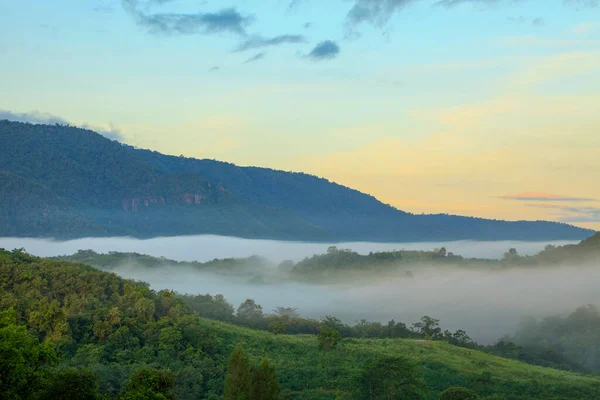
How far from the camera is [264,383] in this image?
37531mm

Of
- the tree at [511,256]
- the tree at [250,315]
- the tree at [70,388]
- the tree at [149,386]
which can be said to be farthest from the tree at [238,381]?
the tree at [511,256]

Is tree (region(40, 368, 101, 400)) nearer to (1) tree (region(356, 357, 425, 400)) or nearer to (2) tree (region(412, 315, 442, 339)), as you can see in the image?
(1) tree (region(356, 357, 425, 400))

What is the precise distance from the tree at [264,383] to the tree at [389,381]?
10.9 meters

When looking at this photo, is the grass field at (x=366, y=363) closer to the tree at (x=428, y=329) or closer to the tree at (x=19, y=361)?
the tree at (x=428, y=329)

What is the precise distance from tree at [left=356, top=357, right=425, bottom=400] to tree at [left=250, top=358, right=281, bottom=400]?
10.9 meters

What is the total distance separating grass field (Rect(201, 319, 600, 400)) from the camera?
50.0 metres

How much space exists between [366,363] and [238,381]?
53.1ft

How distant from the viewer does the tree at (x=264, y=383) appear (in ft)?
122

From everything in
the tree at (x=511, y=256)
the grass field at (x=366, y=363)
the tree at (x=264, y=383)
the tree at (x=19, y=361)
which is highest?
the tree at (x=511, y=256)

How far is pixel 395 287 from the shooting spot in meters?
158

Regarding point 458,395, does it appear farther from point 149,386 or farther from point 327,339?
point 149,386

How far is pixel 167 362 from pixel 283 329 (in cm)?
2644

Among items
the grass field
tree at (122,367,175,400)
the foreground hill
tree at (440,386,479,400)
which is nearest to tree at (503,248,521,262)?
the grass field

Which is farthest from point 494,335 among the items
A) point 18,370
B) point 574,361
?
point 18,370
